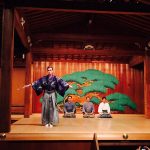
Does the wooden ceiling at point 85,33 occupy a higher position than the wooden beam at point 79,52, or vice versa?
the wooden ceiling at point 85,33

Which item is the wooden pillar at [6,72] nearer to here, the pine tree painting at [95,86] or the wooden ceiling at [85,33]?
the wooden ceiling at [85,33]

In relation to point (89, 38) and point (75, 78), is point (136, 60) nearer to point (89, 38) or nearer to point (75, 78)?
point (89, 38)

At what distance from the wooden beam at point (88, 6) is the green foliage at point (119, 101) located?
6.04m

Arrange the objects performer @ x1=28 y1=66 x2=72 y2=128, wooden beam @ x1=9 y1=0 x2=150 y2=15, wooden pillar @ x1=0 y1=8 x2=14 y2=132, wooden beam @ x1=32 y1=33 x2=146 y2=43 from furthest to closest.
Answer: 1. wooden beam @ x1=32 y1=33 x2=146 y2=43
2. performer @ x1=28 y1=66 x2=72 y2=128
3. wooden beam @ x1=9 y1=0 x2=150 y2=15
4. wooden pillar @ x1=0 y1=8 x2=14 y2=132

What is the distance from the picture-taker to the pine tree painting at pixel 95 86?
36.3 ft

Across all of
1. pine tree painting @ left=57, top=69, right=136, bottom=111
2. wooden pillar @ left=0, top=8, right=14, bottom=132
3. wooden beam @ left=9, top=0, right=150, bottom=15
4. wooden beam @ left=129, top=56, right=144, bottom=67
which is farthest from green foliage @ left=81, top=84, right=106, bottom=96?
wooden pillar @ left=0, top=8, right=14, bottom=132

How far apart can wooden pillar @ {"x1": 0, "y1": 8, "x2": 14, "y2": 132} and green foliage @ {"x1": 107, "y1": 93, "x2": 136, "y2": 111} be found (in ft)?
22.0

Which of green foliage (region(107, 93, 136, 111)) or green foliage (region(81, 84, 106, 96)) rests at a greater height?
green foliage (region(81, 84, 106, 96))

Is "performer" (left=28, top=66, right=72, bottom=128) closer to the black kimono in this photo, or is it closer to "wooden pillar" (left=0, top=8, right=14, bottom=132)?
the black kimono

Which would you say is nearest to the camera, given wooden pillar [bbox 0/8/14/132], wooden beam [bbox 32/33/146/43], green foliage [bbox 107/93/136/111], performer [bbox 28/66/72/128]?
wooden pillar [bbox 0/8/14/132]

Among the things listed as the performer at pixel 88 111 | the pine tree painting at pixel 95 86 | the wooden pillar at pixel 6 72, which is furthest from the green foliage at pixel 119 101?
the wooden pillar at pixel 6 72

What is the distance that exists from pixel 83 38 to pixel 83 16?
98 cm

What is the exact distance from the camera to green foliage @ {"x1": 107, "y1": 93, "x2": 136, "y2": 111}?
11.2 m

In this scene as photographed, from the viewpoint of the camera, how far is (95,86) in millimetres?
11156
